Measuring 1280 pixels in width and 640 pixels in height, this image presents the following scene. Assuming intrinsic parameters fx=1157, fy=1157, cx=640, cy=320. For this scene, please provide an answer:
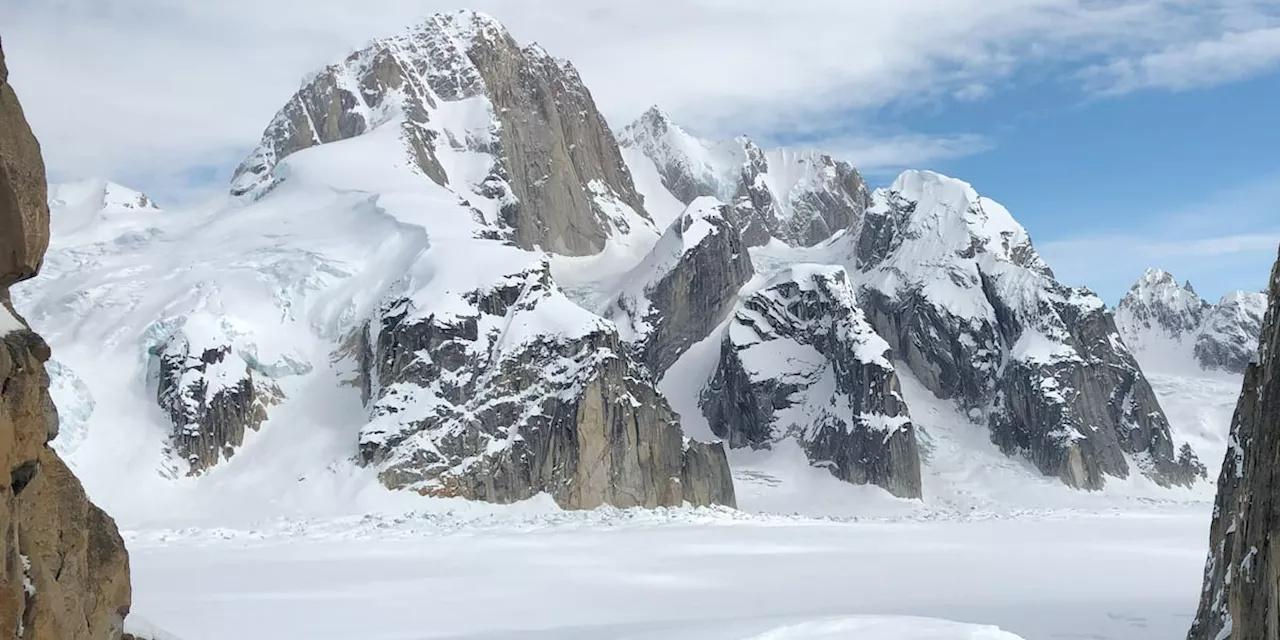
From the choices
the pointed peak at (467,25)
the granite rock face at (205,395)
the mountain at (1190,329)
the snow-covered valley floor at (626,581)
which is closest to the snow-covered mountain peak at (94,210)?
the granite rock face at (205,395)

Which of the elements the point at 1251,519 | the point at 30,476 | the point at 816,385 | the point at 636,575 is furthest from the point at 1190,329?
the point at 30,476

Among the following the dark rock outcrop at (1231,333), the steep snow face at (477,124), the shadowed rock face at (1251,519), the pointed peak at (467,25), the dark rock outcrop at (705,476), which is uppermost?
the pointed peak at (467,25)

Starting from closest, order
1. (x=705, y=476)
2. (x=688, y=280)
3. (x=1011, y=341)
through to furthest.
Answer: (x=705, y=476)
(x=1011, y=341)
(x=688, y=280)

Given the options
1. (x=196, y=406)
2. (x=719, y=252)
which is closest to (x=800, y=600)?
(x=196, y=406)

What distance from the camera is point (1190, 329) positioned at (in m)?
190

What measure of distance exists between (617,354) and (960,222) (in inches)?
2680

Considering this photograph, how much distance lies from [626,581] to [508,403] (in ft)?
125

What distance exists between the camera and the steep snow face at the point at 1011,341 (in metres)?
123

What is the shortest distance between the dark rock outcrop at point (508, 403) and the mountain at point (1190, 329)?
127544mm

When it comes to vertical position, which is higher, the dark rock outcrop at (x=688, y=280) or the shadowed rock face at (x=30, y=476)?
the dark rock outcrop at (x=688, y=280)

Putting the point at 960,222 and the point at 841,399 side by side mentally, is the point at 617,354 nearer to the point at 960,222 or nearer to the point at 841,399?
the point at 841,399

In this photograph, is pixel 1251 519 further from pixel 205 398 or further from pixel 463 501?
pixel 205 398

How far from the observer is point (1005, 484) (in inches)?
4616

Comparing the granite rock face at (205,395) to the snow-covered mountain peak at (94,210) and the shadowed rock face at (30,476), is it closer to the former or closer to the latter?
the snow-covered mountain peak at (94,210)
